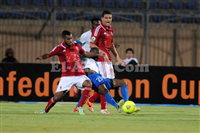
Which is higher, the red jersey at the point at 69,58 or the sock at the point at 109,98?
the red jersey at the point at 69,58

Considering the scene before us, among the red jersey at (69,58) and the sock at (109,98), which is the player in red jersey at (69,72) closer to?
the red jersey at (69,58)

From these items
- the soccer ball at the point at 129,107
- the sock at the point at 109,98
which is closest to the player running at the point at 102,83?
the sock at the point at 109,98

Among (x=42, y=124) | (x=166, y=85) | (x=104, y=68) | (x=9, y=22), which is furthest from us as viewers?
(x=9, y=22)

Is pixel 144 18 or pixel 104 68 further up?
pixel 144 18

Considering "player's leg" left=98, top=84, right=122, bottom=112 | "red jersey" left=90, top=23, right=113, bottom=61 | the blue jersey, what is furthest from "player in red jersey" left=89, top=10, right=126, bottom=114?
"player's leg" left=98, top=84, right=122, bottom=112

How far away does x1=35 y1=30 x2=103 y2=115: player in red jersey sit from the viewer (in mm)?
8500

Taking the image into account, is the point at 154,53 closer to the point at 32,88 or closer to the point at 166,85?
the point at 166,85

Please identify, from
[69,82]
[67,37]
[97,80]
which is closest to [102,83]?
[97,80]

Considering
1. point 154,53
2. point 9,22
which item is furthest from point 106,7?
point 9,22

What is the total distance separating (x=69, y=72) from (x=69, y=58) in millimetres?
299

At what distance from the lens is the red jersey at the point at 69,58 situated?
857cm

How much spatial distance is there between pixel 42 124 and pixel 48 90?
6.67 m

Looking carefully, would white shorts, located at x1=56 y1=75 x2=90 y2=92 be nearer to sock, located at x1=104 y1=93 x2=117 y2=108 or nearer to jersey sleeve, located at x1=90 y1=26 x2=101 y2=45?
sock, located at x1=104 y1=93 x2=117 y2=108

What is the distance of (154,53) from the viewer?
16.9 metres
